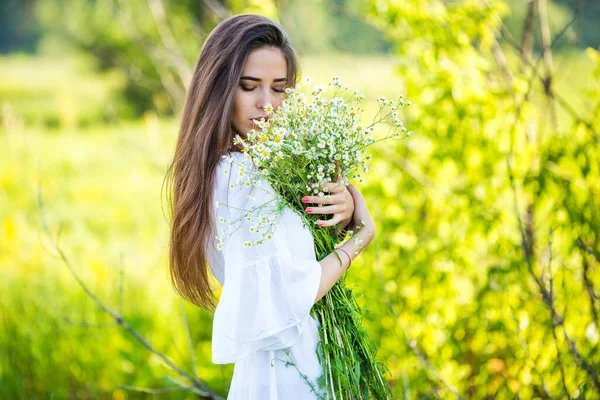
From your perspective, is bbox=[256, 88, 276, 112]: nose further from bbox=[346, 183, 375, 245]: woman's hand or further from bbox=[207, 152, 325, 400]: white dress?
bbox=[346, 183, 375, 245]: woman's hand

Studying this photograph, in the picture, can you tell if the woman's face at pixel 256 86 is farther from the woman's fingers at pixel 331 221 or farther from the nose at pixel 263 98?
the woman's fingers at pixel 331 221

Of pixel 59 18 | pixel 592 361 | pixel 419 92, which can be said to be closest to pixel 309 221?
pixel 592 361

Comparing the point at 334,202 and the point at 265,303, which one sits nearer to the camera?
the point at 265,303

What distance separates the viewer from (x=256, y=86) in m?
1.84

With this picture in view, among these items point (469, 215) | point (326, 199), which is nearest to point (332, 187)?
point (326, 199)

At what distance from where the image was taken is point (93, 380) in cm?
356

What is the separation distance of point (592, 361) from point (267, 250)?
1.58m

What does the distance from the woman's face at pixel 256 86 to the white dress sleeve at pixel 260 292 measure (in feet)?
0.81

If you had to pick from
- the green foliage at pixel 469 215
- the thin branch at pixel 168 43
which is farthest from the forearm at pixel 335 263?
the thin branch at pixel 168 43

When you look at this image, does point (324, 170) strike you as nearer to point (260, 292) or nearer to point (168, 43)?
point (260, 292)

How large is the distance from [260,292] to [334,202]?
0.34 metres

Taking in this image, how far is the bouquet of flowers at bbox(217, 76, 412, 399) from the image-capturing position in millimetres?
1565

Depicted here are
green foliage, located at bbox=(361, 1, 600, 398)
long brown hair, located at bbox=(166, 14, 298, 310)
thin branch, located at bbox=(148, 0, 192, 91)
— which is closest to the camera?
long brown hair, located at bbox=(166, 14, 298, 310)

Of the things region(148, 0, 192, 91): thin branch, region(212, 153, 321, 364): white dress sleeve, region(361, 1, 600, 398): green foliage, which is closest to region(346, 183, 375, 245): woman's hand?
region(212, 153, 321, 364): white dress sleeve
